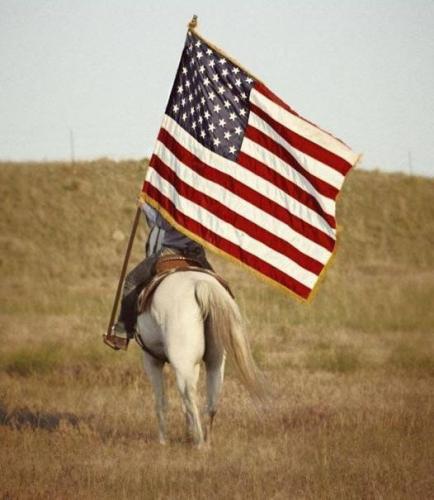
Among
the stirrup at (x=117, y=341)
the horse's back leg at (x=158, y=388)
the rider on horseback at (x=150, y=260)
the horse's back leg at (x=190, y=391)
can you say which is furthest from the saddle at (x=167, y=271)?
the horse's back leg at (x=190, y=391)

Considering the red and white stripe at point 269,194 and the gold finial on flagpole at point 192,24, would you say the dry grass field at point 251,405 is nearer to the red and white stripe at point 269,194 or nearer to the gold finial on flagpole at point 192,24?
the red and white stripe at point 269,194

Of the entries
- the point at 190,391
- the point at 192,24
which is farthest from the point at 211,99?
the point at 190,391

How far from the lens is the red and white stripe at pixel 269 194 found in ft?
31.4

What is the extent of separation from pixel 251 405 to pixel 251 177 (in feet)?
11.8

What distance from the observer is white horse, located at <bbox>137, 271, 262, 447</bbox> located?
29.7 feet

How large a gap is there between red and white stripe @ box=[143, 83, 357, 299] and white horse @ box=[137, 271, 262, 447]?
63cm

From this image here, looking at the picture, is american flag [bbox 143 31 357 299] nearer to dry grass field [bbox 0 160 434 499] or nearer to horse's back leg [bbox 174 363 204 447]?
horse's back leg [bbox 174 363 204 447]

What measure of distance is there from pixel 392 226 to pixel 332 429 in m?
38.0

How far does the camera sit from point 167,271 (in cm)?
958

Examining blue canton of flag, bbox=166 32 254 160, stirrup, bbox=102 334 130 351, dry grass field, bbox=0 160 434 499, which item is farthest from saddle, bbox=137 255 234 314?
dry grass field, bbox=0 160 434 499

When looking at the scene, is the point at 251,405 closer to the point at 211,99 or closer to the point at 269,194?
the point at 269,194

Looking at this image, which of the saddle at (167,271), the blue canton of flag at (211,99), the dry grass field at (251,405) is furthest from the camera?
the blue canton of flag at (211,99)

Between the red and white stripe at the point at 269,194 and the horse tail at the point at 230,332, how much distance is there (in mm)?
710

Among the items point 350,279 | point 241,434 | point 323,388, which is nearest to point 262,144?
point 241,434
